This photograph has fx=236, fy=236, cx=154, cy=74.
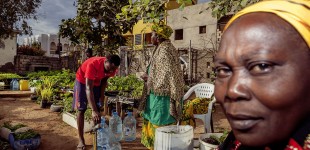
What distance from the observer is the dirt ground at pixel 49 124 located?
16.5 feet

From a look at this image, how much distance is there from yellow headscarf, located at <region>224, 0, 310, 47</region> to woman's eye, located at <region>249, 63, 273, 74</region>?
10cm

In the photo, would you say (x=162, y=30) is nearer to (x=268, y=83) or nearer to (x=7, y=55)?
(x=268, y=83)

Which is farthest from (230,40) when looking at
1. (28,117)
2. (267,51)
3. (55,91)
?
(55,91)

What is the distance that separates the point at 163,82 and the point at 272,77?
9.82ft

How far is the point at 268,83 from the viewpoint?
1.71ft

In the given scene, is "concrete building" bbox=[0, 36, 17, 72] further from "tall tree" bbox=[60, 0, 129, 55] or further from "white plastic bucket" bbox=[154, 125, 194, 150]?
"white plastic bucket" bbox=[154, 125, 194, 150]

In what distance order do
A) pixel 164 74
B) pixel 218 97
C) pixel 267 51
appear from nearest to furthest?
pixel 267 51, pixel 218 97, pixel 164 74

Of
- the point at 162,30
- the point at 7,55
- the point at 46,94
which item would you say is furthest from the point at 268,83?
the point at 7,55

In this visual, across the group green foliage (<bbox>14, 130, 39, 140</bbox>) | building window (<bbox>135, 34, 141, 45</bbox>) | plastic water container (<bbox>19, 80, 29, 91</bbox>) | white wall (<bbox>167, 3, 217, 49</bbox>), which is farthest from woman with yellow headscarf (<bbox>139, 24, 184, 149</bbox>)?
building window (<bbox>135, 34, 141, 45</bbox>)

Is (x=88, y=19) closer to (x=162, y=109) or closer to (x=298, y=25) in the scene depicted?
(x=162, y=109)

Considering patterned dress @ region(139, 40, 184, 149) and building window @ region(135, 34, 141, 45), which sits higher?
building window @ region(135, 34, 141, 45)

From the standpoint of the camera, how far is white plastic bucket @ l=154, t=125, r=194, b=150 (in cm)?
340

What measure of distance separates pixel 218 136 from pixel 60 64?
20.8m

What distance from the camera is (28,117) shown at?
7391 mm
